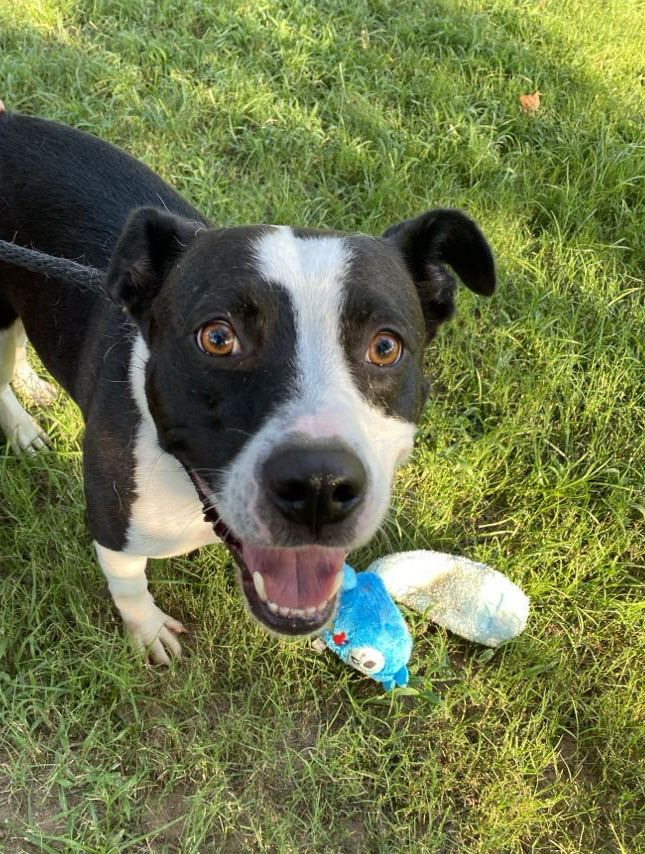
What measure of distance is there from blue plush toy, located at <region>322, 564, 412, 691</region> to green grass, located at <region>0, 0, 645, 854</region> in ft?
0.60

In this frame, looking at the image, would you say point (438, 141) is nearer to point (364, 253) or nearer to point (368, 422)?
point (364, 253)

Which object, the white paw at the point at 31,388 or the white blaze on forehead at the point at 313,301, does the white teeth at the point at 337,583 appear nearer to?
the white blaze on forehead at the point at 313,301

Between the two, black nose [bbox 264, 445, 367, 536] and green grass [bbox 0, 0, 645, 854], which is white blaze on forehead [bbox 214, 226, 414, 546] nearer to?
black nose [bbox 264, 445, 367, 536]

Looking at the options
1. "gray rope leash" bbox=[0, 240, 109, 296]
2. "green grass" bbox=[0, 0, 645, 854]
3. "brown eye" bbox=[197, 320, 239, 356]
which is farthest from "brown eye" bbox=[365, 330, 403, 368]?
"green grass" bbox=[0, 0, 645, 854]

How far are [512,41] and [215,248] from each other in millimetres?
4518

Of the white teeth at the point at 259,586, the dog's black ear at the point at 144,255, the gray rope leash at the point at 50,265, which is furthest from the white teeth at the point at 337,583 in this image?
the gray rope leash at the point at 50,265

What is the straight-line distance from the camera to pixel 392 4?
20.0 ft

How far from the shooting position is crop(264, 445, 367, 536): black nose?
1932 millimetres

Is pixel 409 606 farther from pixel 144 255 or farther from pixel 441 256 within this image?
pixel 144 255

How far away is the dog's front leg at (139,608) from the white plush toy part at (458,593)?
0.91 m

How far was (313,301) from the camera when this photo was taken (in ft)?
7.25

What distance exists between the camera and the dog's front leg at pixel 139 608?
2932 millimetres

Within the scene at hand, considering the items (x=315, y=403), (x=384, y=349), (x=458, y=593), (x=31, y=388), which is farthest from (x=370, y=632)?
(x=31, y=388)

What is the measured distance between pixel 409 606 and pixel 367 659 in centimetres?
42
